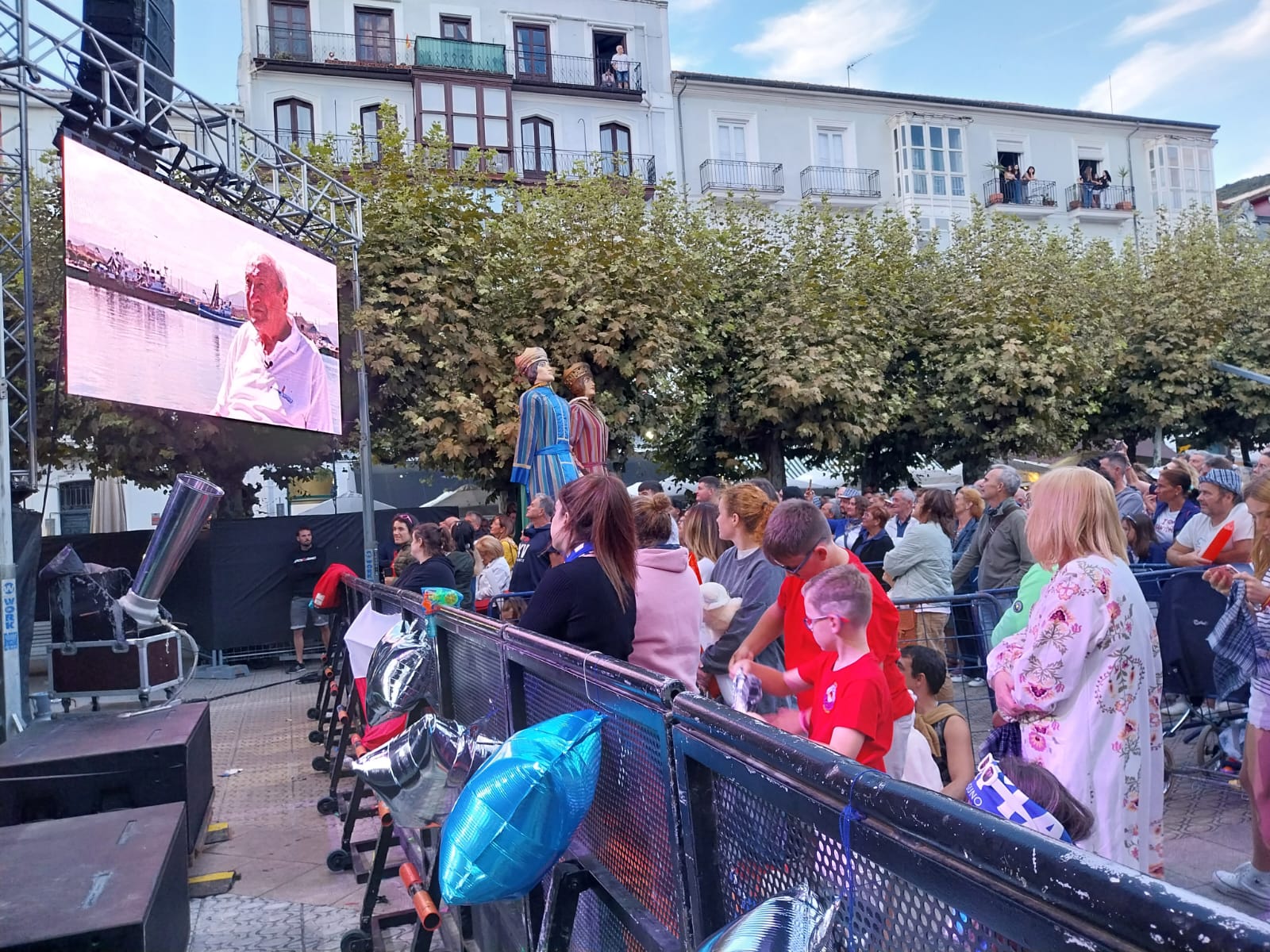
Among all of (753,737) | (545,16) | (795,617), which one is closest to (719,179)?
(545,16)

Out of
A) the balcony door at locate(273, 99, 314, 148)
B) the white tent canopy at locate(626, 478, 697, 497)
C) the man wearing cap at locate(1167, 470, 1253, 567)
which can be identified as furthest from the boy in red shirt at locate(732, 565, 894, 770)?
the balcony door at locate(273, 99, 314, 148)

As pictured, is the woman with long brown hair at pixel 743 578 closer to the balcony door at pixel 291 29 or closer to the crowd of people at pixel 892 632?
the crowd of people at pixel 892 632

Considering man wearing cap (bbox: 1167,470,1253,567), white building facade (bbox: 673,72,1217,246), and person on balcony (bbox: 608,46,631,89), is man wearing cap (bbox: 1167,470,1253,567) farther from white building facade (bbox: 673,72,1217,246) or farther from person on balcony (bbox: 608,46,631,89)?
person on balcony (bbox: 608,46,631,89)

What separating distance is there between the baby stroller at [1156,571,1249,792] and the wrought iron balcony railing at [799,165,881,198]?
27.0 meters

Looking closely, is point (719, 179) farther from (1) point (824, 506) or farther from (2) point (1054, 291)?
(1) point (824, 506)

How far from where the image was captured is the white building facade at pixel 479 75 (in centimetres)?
2653

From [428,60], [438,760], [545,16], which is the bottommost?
[438,760]

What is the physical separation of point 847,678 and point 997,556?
4776 millimetres

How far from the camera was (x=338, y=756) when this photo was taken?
5672 mm

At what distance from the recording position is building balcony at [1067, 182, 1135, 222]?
111 ft

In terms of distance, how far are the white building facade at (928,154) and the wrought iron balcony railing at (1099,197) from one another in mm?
39

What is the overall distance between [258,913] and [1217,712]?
5.09 metres

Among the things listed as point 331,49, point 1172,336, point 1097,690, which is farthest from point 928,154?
point 1097,690

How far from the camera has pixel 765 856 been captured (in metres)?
1.58
